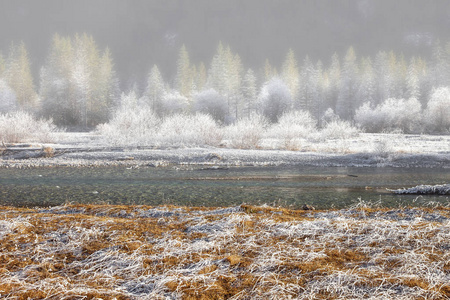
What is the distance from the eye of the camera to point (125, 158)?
24906 millimetres

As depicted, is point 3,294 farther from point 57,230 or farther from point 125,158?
point 125,158

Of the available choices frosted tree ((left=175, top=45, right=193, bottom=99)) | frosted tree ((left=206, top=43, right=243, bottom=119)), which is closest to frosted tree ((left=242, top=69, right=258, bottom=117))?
frosted tree ((left=206, top=43, right=243, bottom=119))

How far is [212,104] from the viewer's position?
65000 mm

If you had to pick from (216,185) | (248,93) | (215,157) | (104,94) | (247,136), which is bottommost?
(216,185)

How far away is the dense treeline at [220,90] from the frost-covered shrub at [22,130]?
23017 mm

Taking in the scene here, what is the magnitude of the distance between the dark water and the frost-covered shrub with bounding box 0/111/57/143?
15555 mm

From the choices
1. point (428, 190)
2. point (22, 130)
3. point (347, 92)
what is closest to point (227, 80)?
point (347, 92)

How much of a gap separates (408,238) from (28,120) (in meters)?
37.8

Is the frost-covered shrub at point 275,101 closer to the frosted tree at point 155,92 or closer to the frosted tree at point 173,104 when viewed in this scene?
the frosted tree at point 173,104

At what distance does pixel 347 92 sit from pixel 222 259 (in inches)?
2860

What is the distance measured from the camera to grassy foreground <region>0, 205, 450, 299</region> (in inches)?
147

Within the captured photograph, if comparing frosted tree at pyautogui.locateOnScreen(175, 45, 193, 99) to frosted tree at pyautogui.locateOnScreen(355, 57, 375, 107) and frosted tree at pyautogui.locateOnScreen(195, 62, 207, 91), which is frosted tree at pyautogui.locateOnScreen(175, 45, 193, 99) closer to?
Result: frosted tree at pyautogui.locateOnScreen(195, 62, 207, 91)

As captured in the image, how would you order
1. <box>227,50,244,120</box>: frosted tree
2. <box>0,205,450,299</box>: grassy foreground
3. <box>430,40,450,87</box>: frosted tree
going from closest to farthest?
<box>0,205,450,299</box>: grassy foreground
<box>227,50,244,120</box>: frosted tree
<box>430,40,450,87</box>: frosted tree

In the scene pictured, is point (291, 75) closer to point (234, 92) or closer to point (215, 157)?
point (234, 92)
